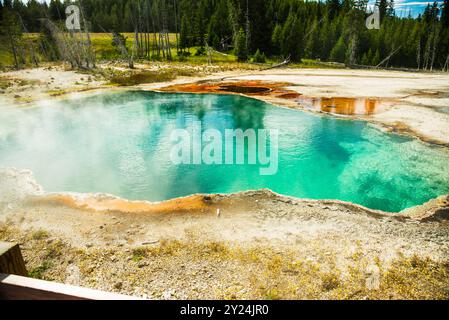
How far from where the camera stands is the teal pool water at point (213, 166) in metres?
11.5

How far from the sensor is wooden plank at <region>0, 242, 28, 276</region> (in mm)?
1546

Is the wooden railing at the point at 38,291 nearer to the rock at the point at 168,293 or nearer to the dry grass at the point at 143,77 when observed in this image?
the rock at the point at 168,293

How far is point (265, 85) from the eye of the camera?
33.3 meters

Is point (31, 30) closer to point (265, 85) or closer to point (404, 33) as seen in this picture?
point (265, 85)

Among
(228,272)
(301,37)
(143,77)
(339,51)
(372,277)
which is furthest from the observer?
(339,51)

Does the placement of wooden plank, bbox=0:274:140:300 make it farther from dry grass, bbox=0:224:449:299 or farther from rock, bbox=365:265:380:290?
rock, bbox=365:265:380:290

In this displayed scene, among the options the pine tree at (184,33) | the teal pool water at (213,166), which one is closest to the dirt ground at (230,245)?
the teal pool water at (213,166)

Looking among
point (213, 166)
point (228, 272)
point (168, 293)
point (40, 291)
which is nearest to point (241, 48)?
point (213, 166)

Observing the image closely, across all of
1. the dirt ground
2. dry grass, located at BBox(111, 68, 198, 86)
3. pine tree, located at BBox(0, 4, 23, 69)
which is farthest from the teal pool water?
pine tree, located at BBox(0, 4, 23, 69)

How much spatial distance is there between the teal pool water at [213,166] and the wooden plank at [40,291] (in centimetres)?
929

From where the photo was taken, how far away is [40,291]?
1.50 meters

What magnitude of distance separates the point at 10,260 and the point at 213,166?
12.2 m

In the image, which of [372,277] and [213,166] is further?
[213,166]

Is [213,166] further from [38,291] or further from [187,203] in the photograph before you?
[38,291]
